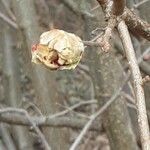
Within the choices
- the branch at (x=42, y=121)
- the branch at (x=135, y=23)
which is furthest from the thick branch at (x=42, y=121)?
the branch at (x=135, y=23)

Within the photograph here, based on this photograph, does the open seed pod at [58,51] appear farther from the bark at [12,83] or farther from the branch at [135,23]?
the bark at [12,83]

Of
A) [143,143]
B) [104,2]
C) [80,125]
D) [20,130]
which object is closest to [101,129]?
[80,125]

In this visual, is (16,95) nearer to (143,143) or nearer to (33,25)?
(33,25)

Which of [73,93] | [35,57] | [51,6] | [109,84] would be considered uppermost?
[51,6]

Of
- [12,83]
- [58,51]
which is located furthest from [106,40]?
[12,83]

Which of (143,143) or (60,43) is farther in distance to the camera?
(60,43)

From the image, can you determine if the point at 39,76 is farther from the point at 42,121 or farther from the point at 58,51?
the point at 58,51

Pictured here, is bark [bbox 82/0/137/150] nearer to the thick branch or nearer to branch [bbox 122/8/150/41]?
the thick branch
